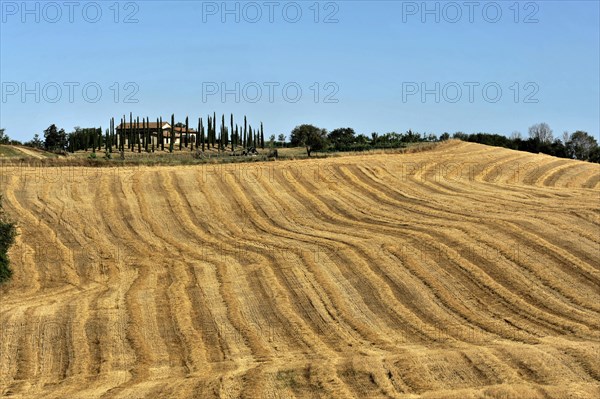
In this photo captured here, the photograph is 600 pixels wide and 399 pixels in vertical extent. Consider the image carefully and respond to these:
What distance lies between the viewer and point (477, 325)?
30.4 metres

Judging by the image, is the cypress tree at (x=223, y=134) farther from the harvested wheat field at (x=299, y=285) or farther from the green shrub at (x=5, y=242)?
the green shrub at (x=5, y=242)

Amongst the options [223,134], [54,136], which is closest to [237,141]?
[223,134]

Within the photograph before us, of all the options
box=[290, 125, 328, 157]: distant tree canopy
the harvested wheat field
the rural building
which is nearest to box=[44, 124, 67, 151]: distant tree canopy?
the rural building

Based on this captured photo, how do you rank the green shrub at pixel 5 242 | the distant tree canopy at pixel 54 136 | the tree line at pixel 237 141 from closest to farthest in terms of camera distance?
the green shrub at pixel 5 242 → the tree line at pixel 237 141 → the distant tree canopy at pixel 54 136

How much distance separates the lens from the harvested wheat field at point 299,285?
23922 millimetres

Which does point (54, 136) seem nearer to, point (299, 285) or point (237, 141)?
point (237, 141)

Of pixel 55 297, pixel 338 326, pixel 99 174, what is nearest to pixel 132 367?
pixel 338 326

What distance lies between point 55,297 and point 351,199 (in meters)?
23.1

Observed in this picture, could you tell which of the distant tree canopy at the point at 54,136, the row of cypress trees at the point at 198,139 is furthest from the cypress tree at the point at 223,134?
the distant tree canopy at the point at 54,136

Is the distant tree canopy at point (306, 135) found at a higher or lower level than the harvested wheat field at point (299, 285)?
higher

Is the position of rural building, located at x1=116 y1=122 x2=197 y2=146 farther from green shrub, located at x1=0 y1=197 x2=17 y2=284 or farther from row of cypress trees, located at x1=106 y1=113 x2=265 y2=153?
green shrub, located at x1=0 y1=197 x2=17 y2=284

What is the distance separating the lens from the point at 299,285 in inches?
1415

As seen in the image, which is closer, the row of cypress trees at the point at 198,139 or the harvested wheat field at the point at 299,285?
the harvested wheat field at the point at 299,285

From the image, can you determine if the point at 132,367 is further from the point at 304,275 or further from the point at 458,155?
the point at 458,155
